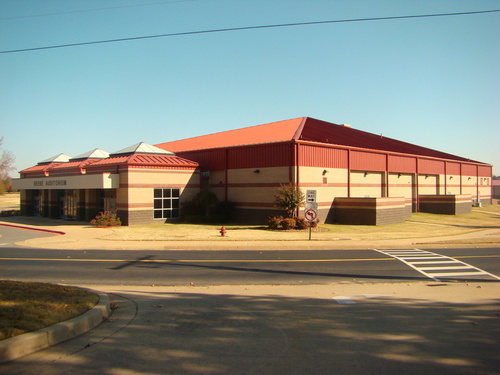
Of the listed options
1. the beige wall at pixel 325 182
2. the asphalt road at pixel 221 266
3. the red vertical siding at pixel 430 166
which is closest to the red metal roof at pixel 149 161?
the beige wall at pixel 325 182

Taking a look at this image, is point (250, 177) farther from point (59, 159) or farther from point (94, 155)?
point (59, 159)

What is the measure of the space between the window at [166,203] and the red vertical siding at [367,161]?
14.0 meters

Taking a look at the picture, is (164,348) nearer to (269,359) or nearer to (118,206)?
(269,359)

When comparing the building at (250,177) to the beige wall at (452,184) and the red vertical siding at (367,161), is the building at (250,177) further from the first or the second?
the beige wall at (452,184)

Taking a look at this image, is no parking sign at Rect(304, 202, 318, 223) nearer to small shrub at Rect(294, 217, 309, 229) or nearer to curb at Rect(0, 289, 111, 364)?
small shrub at Rect(294, 217, 309, 229)

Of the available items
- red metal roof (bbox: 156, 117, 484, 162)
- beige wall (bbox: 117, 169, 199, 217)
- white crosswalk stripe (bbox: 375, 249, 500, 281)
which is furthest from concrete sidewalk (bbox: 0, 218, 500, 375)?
red metal roof (bbox: 156, 117, 484, 162)

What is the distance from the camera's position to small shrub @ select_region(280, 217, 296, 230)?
2548 cm

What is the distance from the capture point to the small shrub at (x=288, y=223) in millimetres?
25477

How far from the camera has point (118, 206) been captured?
29.5 m

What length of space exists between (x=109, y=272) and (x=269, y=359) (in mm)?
8255

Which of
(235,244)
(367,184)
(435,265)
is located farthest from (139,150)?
(435,265)

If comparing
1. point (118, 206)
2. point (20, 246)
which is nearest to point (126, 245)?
point (20, 246)

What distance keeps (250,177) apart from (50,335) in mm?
25620

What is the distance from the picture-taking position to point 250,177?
102 ft
